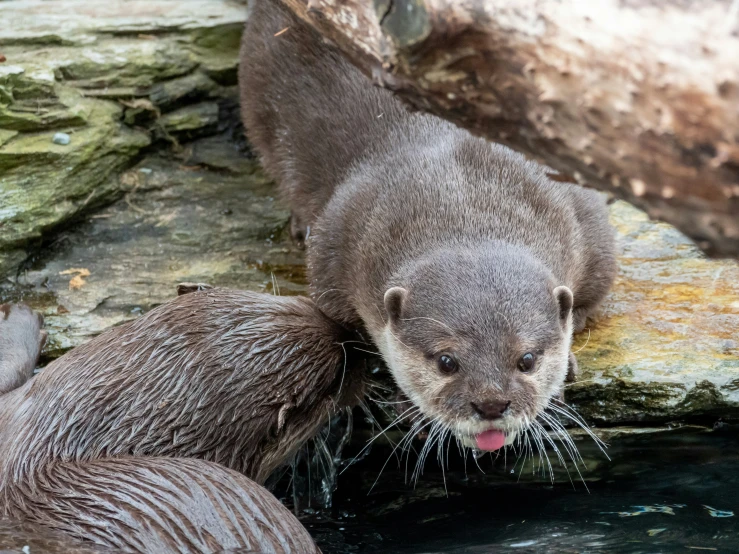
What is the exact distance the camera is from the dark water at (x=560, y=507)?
10.6 feet

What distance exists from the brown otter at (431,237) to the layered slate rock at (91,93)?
26.7 inches

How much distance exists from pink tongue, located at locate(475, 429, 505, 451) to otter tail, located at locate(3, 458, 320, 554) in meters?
0.60

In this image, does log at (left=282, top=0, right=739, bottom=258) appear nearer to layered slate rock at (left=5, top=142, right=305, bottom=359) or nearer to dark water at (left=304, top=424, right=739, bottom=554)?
dark water at (left=304, top=424, right=739, bottom=554)

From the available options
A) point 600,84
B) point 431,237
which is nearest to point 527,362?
point 431,237

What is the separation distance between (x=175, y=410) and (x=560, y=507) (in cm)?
138

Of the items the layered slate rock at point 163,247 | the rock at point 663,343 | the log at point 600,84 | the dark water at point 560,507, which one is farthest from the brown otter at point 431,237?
the log at point 600,84

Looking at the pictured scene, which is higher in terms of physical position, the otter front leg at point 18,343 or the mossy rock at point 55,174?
the mossy rock at point 55,174

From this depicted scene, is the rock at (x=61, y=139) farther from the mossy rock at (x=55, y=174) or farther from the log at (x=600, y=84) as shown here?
the log at (x=600, y=84)

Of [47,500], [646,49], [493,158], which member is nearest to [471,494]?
[493,158]

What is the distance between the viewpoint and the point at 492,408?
9.73 ft

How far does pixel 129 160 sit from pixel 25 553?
288cm

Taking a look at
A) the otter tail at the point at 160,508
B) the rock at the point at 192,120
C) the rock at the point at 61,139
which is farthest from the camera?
the rock at the point at 192,120

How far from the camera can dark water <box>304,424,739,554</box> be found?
127 inches

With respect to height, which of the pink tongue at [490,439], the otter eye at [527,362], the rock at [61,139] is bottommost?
the rock at [61,139]
